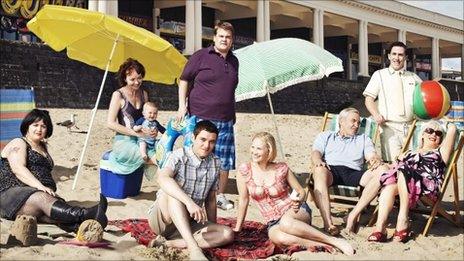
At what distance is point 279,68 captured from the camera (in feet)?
22.7

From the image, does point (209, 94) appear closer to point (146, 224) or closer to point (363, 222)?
point (146, 224)

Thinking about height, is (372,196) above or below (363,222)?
above

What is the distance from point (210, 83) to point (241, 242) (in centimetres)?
174

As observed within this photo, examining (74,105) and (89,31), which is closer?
(89,31)

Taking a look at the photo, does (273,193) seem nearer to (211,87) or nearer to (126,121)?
(211,87)

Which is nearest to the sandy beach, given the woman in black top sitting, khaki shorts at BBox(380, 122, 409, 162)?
the woman in black top sitting

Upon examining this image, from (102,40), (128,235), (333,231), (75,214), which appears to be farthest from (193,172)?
(102,40)

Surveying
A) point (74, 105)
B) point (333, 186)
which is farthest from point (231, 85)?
point (74, 105)

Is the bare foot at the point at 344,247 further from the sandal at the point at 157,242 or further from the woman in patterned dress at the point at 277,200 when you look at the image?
the sandal at the point at 157,242

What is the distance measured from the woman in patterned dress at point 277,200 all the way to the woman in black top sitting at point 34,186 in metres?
1.15

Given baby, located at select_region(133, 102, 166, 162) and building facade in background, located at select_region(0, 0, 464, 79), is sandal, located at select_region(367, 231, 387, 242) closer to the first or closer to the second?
baby, located at select_region(133, 102, 166, 162)

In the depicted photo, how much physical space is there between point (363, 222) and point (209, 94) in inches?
78.7

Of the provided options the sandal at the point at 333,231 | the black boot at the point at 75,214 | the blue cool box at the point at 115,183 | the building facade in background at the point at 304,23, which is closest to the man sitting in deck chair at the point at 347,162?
the sandal at the point at 333,231

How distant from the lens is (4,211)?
176 inches
